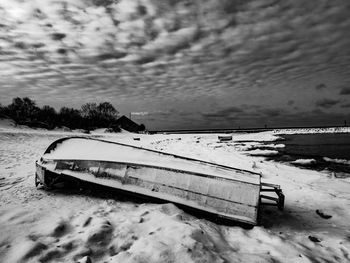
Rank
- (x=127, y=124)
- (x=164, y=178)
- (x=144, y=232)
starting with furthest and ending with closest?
(x=127, y=124) → (x=164, y=178) → (x=144, y=232)

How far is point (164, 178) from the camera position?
4.74 m

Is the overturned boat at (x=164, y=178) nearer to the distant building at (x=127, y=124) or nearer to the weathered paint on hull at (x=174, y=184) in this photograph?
the weathered paint on hull at (x=174, y=184)

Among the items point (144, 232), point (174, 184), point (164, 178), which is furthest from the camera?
point (164, 178)

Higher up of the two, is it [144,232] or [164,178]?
[164,178]

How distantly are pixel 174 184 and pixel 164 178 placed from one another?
250mm

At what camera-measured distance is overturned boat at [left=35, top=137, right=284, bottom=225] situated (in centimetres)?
419

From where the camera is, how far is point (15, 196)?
203 inches

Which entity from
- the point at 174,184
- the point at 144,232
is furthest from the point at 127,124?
the point at 144,232

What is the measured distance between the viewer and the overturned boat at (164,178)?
4.19 meters

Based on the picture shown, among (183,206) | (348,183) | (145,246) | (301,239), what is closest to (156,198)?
(183,206)

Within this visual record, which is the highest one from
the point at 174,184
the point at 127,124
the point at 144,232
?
the point at 127,124

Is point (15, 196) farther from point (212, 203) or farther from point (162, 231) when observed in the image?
point (212, 203)

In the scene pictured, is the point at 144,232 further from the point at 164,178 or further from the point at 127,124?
the point at 127,124

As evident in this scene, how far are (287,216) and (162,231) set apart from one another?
3.05 meters
